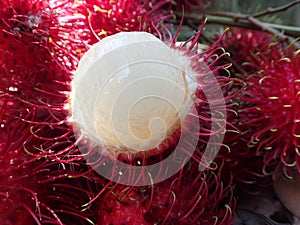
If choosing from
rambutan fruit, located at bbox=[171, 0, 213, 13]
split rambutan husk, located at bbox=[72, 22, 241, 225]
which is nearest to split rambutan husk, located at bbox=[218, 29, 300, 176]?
split rambutan husk, located at bbox=[72, 22, 241, 225]

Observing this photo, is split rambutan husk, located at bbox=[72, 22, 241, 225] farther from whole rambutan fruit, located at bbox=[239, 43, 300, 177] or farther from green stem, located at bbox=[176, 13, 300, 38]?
green stem, located at bbox=[176, 13, 300, 38]

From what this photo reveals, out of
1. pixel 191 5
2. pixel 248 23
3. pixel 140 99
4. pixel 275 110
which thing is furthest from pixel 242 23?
pixel 140 99

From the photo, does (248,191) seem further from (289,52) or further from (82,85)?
(82,85)

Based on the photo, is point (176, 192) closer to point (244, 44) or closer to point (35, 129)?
point (35, 129)

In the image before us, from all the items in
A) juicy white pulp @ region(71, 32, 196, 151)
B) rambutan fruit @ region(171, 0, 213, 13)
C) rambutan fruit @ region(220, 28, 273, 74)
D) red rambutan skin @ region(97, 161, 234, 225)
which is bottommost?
red rambutan skin @ region(97, 161, 234, 225)

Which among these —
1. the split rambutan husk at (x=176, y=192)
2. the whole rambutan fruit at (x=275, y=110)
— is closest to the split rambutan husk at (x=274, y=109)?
the whole rambutan fruit at (x=275, y=110)

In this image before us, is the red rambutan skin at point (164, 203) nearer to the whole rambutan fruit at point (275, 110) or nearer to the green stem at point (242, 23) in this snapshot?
the whole rambutan fruit at point (275, 110)
